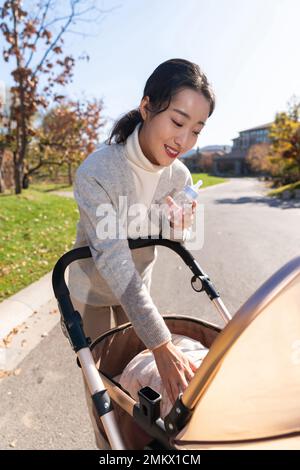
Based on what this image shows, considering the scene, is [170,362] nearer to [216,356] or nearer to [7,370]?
[216,356]

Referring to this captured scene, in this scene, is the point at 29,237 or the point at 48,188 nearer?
the point at 29,237

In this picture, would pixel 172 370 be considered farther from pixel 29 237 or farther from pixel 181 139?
pixel 29 237

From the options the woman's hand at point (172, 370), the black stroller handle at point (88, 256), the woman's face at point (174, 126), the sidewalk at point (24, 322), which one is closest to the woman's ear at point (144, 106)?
the woman's face at point (174, 126)

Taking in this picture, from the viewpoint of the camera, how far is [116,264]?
47.4 inches

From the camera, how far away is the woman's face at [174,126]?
1.30 m

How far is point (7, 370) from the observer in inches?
101

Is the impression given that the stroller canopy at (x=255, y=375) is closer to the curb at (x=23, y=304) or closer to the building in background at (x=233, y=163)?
the curb at (x=23, y=304)

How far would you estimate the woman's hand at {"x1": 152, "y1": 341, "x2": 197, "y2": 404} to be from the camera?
1.08m

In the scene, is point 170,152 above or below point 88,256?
above

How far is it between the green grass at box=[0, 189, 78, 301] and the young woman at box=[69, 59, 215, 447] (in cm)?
268

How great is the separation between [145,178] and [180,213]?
0.71 feet

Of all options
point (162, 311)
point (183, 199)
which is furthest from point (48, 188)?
point (183, 199)

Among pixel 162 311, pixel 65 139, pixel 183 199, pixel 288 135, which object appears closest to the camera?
pixel 183 199
